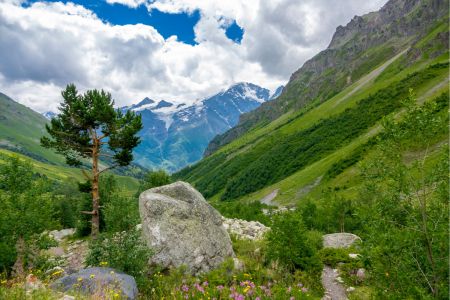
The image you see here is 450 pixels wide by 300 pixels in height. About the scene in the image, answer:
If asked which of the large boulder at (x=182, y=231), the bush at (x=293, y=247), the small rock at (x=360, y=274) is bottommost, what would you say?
the small rock at (x=360, y=274)

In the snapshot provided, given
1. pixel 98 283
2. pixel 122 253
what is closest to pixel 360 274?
pixel 122 253

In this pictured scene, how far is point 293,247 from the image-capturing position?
17.4 m

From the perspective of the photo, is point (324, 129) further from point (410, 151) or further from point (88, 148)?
point (410, 151)

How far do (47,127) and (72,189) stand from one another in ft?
451

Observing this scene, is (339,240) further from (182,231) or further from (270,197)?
(270,197)

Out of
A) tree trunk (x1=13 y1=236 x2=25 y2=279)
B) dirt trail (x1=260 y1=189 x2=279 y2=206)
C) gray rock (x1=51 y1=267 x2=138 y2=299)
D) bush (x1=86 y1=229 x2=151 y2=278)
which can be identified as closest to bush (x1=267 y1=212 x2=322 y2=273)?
bush (x1=86 y1=229 x2=151 y2=278)

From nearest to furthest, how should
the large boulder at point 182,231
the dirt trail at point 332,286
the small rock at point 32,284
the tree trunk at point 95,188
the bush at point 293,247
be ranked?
the small rock at point 32,284 < the dirt trail at point 332,286 < the large boulder at point 182,231 < the bush at point 293,247 < the tree trunk at point 95,188

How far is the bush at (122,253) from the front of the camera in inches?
562

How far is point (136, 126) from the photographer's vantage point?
92.6 ft

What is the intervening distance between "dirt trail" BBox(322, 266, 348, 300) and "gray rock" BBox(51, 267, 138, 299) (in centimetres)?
924

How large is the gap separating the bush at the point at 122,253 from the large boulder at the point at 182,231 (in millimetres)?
1673

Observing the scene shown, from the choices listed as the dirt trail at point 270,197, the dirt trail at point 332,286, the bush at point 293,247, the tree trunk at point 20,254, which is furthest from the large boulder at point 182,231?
the dirt trail at point 270,197

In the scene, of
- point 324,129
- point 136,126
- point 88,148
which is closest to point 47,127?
point 88,148

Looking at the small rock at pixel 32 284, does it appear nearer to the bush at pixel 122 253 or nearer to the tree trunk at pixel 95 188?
the bush at pixel 122 253
